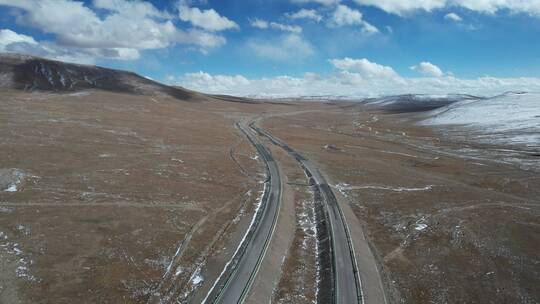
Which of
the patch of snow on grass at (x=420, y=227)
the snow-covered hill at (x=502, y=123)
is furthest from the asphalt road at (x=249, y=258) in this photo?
the snow-covered hill at (x=502, y=123)

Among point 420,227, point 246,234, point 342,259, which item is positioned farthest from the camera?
point 420,227

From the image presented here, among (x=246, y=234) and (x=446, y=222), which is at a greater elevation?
(x=446, y=222)

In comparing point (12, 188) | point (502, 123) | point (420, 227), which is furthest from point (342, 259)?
point (502, 123)

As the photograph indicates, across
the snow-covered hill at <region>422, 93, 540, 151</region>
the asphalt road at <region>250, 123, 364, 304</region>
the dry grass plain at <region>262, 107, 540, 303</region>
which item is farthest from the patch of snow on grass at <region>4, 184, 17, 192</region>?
the snow-covered hill at <region>422, 93, 540, 151</region>

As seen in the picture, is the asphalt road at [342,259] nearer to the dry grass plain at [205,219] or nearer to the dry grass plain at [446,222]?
the dry grass plain at [205,219]

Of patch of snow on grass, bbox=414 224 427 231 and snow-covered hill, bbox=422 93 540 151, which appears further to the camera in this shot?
snow-covered hill, bbox=422 93 540 151

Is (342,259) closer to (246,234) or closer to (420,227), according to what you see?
(246,234)

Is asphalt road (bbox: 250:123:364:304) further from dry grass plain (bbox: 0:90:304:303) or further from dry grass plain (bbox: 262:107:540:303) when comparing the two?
dry grass plain (bbox: 0:90:304:303)

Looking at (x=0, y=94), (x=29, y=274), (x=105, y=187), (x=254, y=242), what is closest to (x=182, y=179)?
(x=105, y=187)

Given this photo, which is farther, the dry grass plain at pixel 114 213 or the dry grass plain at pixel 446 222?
the dry grass plain at pixel 446 222
